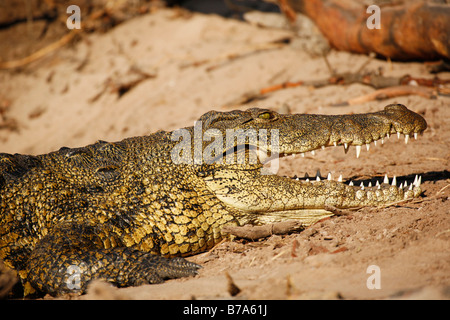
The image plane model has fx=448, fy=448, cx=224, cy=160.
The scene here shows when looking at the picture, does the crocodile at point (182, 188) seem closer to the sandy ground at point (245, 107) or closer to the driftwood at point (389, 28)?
the sandy ground at point (245, 107)

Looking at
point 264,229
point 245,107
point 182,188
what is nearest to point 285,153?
point 264,229

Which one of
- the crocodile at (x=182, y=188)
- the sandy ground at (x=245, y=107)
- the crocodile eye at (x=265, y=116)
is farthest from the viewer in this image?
the crocodile eye at (x=265, y=116)

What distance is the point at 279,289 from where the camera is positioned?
2.99m

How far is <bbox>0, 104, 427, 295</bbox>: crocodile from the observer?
4145 mm

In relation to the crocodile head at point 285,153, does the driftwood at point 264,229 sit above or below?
below

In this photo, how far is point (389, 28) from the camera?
8.03 meters

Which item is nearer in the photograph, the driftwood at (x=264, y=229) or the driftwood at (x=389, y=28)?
the driftwood at (x=264, y=229)

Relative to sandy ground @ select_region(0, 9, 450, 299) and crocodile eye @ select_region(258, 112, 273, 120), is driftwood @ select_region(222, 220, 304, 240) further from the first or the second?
crocodile eye @ select_region(258, 112, 273, 120)

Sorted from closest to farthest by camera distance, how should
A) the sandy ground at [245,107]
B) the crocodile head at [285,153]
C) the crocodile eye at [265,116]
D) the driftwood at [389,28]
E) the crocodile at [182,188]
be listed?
the sandy ground at [245,107] < the crocodile at [182,188] < the crocodile head at [285,153] < the crocodile eye at [265,116] < the driftwood at [389,28]

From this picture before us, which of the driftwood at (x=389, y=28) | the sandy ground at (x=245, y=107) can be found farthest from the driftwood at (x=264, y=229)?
the driftwood at (x=389, y=28)

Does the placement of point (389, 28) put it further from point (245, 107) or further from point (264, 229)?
point (264, 229)

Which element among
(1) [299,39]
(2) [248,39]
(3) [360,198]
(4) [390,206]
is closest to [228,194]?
(3) [360,198]

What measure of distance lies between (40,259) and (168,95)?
6.38 metres

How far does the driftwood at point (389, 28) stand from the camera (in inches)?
282
